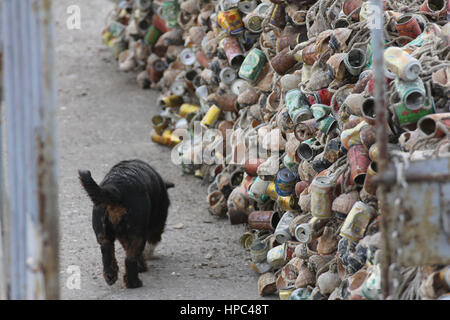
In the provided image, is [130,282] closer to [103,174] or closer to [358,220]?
[358,220]

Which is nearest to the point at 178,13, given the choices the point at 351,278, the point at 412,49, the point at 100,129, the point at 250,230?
the point at 100,129

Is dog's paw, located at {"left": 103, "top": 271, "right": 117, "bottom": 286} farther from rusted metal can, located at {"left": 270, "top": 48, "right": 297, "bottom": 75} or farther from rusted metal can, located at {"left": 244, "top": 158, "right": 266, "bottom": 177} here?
rusted metal can, located at {"left": 270, "top": 48, "right": 297, "bottom": 75}

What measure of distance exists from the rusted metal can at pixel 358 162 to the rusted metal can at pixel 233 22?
92.7 inches

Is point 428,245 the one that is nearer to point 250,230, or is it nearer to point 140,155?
point 250,230

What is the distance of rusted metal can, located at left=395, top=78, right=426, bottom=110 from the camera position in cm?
385

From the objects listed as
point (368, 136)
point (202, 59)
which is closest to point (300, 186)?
point (368, 136)

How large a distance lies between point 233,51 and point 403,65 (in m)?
2.51

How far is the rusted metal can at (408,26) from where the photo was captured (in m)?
4.57

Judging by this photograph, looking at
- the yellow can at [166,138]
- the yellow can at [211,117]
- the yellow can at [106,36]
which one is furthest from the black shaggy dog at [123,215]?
the yellow can at [106,36]

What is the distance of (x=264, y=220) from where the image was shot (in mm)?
5395

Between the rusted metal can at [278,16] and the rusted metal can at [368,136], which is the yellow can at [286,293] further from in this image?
the rusted metal can at [278,16]

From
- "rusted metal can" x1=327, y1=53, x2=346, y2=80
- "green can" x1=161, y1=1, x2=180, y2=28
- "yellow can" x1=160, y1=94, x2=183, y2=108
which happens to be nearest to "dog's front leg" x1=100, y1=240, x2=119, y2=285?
"rusted metal can" x1=327, y1=53, x2=346, y2=80

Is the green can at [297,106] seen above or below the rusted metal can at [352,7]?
below
